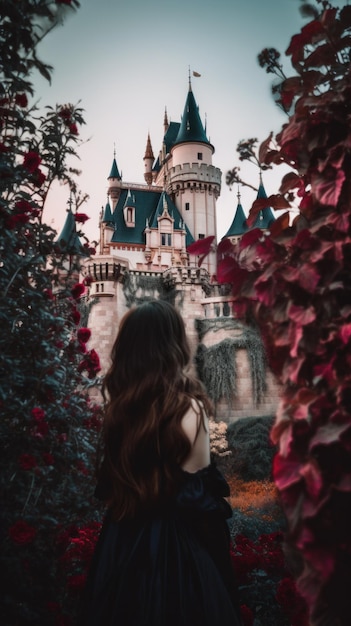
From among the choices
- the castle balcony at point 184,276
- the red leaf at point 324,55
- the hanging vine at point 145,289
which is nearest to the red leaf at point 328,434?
the red leaf at point 324,55

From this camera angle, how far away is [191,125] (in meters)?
33.2

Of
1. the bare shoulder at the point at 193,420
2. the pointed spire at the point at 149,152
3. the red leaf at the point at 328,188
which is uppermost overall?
the pointed spire at the point at 149,152

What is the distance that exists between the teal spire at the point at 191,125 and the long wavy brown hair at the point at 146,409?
1291 inches

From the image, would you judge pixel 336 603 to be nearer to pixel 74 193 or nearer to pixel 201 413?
pixel 201 413

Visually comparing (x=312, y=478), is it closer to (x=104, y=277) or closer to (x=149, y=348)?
(x=149, y=348)

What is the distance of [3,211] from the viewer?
2.55 m

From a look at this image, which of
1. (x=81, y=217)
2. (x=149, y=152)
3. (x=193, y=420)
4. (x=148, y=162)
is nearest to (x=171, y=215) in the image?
(x=148, y=162)

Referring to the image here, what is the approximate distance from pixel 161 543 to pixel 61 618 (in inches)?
45.7

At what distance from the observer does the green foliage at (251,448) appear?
48.0 feet

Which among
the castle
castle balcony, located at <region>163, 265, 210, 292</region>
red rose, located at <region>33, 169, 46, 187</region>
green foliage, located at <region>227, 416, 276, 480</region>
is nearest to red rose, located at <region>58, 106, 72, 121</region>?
red rose, located at <region>33, 169, 46, 187</region>

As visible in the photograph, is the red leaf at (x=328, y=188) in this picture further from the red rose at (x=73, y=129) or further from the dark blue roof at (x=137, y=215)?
the dark blue roof at (x=137, y=215)

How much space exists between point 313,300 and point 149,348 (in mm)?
750

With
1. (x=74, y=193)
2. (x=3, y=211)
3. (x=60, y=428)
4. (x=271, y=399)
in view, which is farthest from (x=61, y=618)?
(x=271, y=399)

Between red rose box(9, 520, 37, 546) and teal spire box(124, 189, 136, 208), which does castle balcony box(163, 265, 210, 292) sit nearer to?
teal spire box(124, 189, 136, 208)
